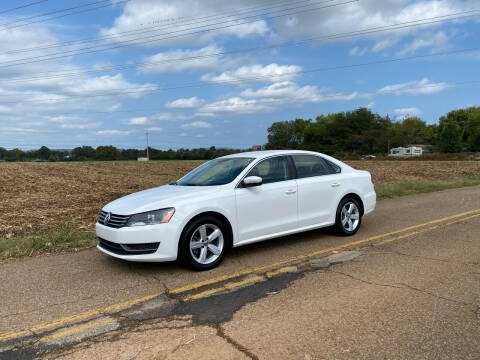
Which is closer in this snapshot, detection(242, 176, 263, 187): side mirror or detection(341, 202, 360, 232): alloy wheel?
detection(242, 176, 263, 187): side mirror

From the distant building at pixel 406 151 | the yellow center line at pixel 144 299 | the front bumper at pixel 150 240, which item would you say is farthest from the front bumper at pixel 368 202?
the distant building at pixel 406 151

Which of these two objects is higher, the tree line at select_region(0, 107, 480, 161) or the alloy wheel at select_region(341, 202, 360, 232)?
the tree line at select_region(0, 107, 480, 161)

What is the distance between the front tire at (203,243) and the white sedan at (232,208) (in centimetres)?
1

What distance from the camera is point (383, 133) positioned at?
4008 inches

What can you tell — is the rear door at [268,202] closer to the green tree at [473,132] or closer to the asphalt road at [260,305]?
the asphalt road at [260,305]

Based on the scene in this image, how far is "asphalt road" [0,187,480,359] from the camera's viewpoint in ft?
11.0

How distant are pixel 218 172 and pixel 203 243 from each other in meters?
1.38

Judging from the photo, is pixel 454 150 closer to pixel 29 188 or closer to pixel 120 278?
pixel 29 188

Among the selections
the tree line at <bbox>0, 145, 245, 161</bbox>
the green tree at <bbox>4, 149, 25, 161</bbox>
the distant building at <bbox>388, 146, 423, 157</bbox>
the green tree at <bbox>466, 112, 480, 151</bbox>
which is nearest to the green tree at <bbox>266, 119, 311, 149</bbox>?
the distant building at <bbox>388, 146, 423, 157</bbox>

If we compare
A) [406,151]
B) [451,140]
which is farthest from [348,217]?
[406,151]

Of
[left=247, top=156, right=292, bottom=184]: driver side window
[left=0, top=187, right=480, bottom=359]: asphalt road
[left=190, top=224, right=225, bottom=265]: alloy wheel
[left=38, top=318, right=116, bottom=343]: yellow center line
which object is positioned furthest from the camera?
[left=247, top=156, right=292, bottom=184]: driver side window

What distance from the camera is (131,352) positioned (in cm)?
329

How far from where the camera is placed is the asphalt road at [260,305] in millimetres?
3348

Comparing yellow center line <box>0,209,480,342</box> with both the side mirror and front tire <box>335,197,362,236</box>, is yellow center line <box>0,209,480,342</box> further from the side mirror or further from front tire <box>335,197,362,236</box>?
the side mirror
